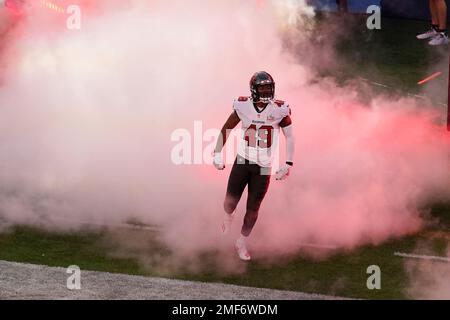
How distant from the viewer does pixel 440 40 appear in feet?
64.1

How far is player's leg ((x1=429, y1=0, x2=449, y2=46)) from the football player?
31.3 feet

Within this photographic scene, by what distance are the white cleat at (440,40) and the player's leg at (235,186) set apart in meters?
9.74

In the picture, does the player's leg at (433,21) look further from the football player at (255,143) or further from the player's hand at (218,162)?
the player's hand at (218,162)

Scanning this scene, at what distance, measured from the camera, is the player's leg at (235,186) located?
10.7m

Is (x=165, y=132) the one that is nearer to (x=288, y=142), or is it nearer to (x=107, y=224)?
(x=107, y=224)

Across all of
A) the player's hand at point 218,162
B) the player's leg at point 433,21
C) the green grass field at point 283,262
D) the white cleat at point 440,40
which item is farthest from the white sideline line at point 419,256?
the player's leg at point 433,21

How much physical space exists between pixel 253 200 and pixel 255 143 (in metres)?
0.61

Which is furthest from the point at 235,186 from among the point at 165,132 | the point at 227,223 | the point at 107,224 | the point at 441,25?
the point at 441,25

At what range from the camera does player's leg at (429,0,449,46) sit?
63.7 feet

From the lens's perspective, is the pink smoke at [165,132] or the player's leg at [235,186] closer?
the player's leg at [235,186]

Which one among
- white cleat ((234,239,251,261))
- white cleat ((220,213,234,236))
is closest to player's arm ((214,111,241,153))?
white cleat ((220,213,234,236))

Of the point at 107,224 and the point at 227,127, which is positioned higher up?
the point at 227,127

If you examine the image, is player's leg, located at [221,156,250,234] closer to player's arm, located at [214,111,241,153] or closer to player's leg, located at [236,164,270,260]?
player's leg, located at [236,164,270,260]
